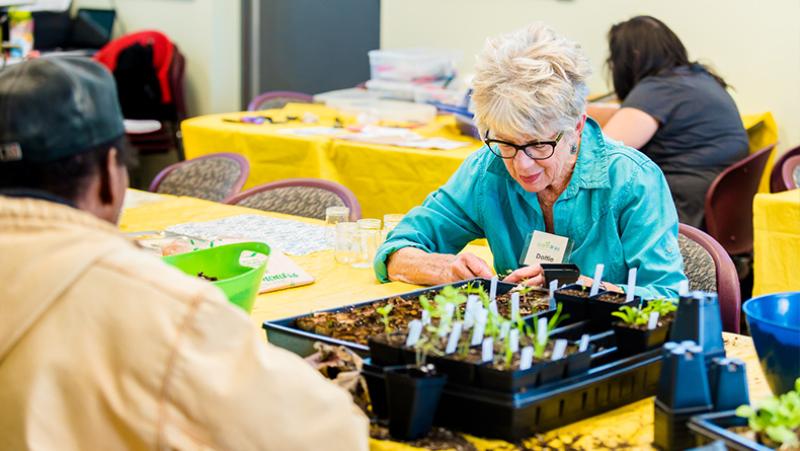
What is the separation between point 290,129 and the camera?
5.39 meters

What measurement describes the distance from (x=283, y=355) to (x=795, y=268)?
2928 millimetres

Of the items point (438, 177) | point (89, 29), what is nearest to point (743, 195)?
point (438, 177)

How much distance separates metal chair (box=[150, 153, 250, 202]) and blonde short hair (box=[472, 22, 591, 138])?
185 cm

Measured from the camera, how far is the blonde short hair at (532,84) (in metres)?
2.35

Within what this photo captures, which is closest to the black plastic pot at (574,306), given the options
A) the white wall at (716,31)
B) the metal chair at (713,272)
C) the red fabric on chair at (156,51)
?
the metal chair at (713,272)

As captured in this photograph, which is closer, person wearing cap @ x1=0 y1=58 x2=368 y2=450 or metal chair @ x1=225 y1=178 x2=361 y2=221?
person wearing cap @ x1=0 y1=58 x2=368 y2=450

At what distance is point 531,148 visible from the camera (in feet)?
7.97

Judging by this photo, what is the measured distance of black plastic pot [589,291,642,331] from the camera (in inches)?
74.1

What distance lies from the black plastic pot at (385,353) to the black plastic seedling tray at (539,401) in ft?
0.06

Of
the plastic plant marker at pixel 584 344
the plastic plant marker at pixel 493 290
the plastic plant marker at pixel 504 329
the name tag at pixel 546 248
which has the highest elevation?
the plastic plant marker at pixel 504 329

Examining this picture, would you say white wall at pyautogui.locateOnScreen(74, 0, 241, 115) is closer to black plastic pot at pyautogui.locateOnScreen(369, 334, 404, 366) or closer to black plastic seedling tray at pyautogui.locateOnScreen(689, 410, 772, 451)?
black plastic pot at pyautogui.locateOnScreen(369, 334, 404, 366)

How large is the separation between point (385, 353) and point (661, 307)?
1.78ft

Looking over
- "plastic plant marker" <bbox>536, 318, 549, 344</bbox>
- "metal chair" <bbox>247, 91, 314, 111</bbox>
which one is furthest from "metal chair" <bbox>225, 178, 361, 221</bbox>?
"metal chair" <bbox>247, 91, 314, 111</bbox>

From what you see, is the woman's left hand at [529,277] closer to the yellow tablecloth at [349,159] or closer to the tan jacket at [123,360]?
the tan jacket at [123,360]
